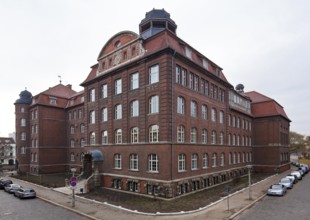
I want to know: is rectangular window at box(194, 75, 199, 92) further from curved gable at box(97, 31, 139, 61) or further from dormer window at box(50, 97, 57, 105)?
dormer window at box(50, 97, 57, 105)

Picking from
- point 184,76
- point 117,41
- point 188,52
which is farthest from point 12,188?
point 188,52

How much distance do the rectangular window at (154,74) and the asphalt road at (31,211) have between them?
50.6 feet

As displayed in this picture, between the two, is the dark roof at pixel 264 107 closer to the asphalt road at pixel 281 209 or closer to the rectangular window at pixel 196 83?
the asphalt road at pixel 281 209

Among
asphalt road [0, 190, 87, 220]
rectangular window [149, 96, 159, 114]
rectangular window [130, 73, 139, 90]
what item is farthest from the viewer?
rectangular window [130, 73, 139, 90]

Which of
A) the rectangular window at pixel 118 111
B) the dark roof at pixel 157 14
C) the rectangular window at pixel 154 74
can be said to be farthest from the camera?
the rectangular window at pixel 118 111

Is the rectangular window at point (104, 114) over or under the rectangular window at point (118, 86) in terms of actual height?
under

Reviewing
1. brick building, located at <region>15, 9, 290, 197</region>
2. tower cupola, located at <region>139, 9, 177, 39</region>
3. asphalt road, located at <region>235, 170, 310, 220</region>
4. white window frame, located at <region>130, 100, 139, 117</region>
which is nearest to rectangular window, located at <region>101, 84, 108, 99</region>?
brick building, located at <region>15, 9, 290, 197</region>

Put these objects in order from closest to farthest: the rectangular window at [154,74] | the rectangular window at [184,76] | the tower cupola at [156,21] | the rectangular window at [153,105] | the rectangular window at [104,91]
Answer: the rectangular window at [153,105], the rectangular window at [154,74], the rectangular window at [184,76], the tower cupola at [156,21], the rectangular window at [104,91]

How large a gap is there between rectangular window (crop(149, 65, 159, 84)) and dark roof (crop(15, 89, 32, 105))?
38.3 meters

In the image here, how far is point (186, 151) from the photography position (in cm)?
2809

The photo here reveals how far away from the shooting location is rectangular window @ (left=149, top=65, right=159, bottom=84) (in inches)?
1073

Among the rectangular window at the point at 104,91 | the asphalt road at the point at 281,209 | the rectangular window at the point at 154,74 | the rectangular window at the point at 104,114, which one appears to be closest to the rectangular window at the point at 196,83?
the rectangular window at the point at 154,74

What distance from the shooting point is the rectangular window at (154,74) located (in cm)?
2725

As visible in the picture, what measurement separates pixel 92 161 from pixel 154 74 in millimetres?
14998
